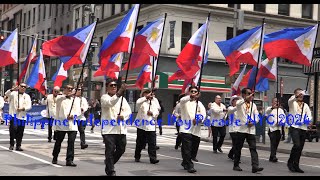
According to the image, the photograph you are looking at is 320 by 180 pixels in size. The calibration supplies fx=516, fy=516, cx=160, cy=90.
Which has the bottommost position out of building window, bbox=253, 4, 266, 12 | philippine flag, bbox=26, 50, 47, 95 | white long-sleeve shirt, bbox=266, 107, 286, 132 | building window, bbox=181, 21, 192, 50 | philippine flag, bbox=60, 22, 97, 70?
white long-sleeve shirt, bbox=266, 107, 286, 132

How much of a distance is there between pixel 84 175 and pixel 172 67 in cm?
2771

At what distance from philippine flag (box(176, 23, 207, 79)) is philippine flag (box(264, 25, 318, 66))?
5.96 ft

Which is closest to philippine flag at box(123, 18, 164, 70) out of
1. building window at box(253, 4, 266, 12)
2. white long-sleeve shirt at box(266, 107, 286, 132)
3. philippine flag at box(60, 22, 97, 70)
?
philippine flag at box(60, 22, 97, 70)

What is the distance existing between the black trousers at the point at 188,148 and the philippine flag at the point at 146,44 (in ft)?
8.99

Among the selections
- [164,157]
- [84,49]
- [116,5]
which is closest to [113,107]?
[84,49]

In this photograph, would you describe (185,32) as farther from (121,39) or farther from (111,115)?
(111,115)

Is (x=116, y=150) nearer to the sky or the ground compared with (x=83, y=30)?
nearer to the ground

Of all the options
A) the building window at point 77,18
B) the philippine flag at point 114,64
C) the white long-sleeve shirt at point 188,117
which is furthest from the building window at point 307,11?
the white long-sleeve shirt at point 188,117

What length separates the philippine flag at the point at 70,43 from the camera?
12.1 metres

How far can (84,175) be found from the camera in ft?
31.7

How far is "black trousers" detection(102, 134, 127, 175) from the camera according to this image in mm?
9414

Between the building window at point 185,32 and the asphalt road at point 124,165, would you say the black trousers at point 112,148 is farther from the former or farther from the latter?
the building window at point 185,32

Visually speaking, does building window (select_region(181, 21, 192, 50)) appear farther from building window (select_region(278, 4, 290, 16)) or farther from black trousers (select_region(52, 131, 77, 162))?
black trousers (select_region(52, 131, 77, 162))

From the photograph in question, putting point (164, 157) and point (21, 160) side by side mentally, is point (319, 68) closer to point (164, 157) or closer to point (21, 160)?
point (164, 157)
